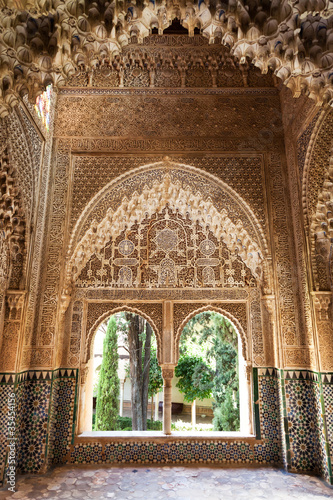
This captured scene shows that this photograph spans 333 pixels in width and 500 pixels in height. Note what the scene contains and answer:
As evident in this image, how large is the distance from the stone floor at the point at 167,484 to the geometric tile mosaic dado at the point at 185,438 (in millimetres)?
175

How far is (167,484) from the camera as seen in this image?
13.5 feet

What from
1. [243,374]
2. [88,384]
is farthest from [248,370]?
[88,384]

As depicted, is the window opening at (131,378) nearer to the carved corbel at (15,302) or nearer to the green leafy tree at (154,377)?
the green leafy tree at (154,377)

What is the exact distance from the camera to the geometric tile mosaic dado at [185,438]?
4.49 m

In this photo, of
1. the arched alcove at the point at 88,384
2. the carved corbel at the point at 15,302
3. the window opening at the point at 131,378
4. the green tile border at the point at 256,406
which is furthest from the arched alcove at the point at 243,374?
the window opening at the point at 131,378

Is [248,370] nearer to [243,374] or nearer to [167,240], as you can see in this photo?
[243,374]

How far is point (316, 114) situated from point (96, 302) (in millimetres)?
4143

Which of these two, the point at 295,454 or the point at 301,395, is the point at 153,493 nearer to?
the point at 295,454

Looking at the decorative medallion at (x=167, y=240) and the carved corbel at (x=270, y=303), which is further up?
Answer: the decorative medallion at (x=167, y=240)

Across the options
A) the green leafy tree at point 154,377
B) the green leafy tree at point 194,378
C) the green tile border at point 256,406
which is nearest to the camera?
the green tile border at point 256,406

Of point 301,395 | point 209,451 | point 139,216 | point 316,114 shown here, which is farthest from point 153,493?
point 316,114

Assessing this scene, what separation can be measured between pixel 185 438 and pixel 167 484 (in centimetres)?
84

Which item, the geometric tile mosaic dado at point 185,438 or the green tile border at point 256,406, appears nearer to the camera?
the geometric tile mosaic dado at point 185,438

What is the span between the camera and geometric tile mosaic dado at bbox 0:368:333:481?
449 cm
